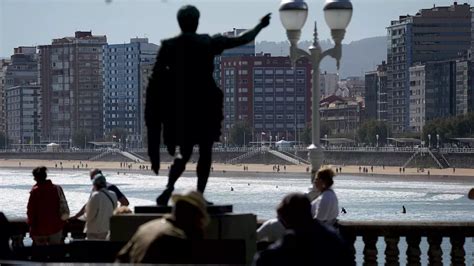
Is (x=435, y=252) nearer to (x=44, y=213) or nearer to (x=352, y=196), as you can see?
(x=44, y=213)

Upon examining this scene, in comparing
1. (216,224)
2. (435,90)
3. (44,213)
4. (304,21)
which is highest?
(435,90)

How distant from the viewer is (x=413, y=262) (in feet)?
44.1

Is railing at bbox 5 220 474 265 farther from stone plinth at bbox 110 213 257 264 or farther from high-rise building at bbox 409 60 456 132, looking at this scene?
high-rise building at bbox 409 60 456 132

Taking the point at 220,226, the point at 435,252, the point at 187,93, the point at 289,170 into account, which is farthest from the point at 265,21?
the point at 289,170

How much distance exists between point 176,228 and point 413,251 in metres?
6.21

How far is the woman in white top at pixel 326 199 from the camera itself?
1211cm

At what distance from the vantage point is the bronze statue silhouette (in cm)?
1082

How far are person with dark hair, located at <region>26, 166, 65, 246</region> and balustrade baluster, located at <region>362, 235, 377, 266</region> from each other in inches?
112

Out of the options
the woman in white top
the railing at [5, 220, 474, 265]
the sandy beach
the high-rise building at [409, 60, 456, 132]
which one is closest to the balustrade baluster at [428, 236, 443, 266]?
the railing at [5, 220, 474, 265]

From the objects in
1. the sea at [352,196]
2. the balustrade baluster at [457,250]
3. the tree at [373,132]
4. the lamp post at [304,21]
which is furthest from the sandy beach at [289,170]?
the balustrade baluster at [457,250]

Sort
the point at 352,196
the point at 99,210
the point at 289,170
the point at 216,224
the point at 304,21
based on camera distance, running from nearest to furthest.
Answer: the point at 216,224, the point at 99,210, the point at 304,21, the point at 352,196, the point at 289,170

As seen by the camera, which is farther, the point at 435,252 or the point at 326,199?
the point at 435,252

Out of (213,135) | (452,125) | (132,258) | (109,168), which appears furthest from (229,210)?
(109,168)

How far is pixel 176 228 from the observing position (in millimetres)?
7652
